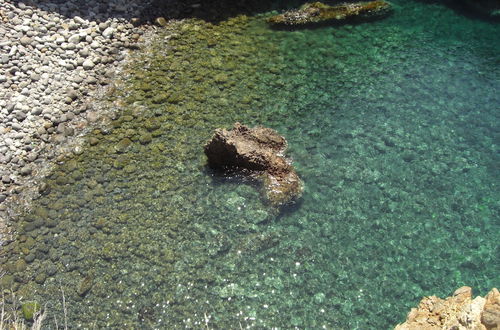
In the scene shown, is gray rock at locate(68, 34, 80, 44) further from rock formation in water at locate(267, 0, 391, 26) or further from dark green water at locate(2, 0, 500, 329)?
rock formation in water at locate(267, 0, 391, 26)

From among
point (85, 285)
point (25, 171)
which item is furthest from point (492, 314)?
point (25, 171)

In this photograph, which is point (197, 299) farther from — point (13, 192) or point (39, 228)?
point (13, 192)

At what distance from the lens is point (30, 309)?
1060cm

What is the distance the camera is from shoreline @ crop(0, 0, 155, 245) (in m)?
13.5

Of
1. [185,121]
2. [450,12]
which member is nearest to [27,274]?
[185,121]

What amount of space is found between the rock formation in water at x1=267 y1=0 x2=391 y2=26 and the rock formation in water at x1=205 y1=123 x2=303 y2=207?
6331 millimetres

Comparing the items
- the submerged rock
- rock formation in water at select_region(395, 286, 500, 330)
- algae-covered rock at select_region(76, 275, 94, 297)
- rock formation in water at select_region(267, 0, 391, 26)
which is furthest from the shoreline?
the submerged rock

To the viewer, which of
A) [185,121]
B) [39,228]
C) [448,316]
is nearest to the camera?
[448,316]

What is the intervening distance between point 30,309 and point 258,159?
6.37 metres

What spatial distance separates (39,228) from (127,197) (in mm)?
2276

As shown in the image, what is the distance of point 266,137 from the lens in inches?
525

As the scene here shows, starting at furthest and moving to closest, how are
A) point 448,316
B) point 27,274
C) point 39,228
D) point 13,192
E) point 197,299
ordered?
point 13,192 < point 39,228 < point 27,274 < point 197,299 < point 448,316

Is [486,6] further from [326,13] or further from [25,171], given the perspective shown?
[25,171]

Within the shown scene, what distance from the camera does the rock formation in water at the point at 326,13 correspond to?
58.6 feet
